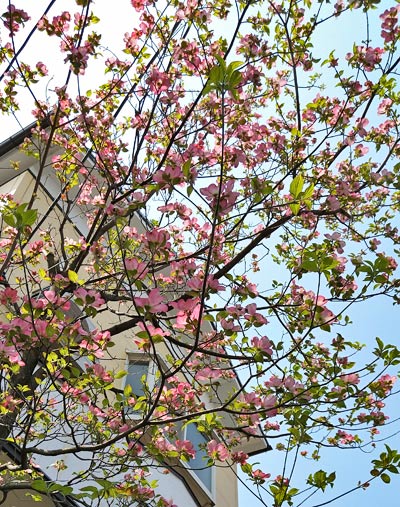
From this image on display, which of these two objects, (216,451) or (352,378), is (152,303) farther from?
(216,451)

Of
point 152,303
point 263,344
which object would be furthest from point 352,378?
point 152,303

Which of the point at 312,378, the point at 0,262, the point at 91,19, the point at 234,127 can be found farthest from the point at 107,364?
the point at 91,19

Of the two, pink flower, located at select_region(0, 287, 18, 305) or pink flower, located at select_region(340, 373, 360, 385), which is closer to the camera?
pink flower, located at select_region(0, 287, 18, 305)

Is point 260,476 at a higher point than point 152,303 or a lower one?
lower

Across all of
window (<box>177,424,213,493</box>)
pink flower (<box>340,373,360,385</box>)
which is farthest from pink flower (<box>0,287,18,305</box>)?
window (<box>177,424,213,493</box>)

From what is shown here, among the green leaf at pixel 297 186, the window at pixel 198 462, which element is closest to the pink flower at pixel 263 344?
the green leaf at pixel 297 186

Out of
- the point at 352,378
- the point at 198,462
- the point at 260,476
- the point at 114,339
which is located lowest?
the point at 260,476

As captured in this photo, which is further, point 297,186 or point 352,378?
point 352,378

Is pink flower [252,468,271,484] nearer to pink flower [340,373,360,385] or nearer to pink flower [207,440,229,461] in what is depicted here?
pink flower [207,440,229,461]

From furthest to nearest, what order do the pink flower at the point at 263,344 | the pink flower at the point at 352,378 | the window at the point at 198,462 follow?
the window at the point at 198,462 → the pink flower at the point at 352,378 → the pink flower at the point at 263,344

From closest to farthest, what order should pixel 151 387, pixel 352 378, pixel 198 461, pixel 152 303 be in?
pixel 152 303
pixel 352 378
pixel 151 387
pixel 198 461

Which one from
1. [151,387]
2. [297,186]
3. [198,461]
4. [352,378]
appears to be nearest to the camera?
[297,186]

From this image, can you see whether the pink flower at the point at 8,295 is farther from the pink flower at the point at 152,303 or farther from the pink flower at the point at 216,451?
the pink flower at the point at 216,451

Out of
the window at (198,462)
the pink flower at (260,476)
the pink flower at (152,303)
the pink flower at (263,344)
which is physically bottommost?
the pink flower at (260,476)
